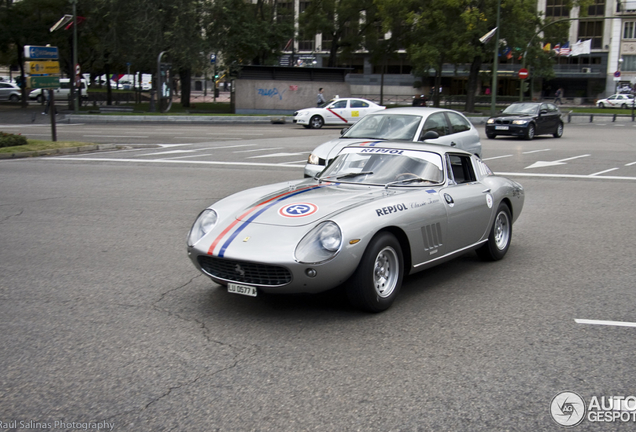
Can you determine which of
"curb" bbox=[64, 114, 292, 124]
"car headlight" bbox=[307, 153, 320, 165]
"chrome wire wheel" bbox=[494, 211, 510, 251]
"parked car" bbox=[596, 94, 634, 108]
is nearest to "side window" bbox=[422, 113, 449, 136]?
"car headlight" bbox=[307, 153, 320, 165]

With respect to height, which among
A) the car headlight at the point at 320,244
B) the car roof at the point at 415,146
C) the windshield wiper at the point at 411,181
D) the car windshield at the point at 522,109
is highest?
the car windshield at the point at 522,109

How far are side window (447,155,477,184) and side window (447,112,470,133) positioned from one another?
6578mm

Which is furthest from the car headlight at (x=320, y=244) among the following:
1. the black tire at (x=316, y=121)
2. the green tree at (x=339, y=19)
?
the green tree at (x=339, y=19)

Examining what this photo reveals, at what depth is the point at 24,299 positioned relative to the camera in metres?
5.55

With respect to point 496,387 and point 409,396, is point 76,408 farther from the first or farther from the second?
point 496,387

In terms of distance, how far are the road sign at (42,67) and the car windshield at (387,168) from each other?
57.1ft

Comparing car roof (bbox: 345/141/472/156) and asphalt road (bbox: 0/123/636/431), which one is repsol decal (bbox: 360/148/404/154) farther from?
asphalt road (bbox: 0/123/636/431)

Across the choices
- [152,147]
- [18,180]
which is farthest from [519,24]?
[18,180]

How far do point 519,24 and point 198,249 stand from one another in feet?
137

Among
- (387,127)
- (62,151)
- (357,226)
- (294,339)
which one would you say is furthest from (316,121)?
(294,339)

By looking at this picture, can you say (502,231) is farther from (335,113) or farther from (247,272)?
(335,113)

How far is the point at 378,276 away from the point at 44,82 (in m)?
18.7

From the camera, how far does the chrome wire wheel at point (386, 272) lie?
527 centimetres

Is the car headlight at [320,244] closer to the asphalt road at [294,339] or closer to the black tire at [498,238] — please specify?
the asphalt road at [294,339]
